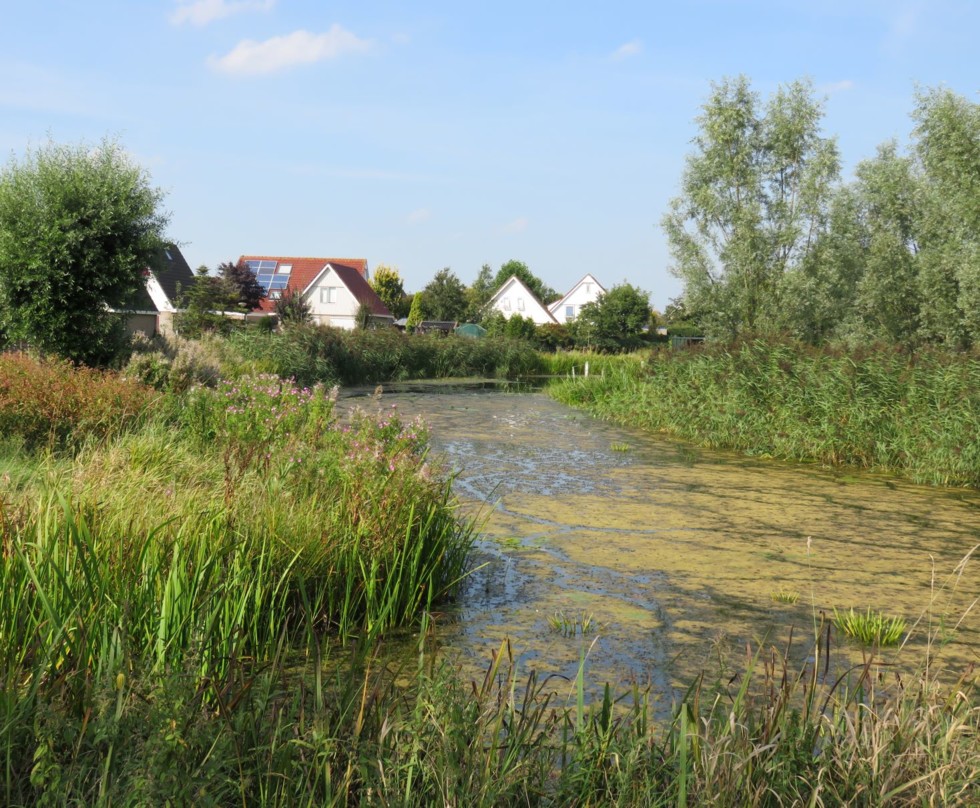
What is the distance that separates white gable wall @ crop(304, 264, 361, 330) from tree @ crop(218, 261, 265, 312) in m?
13.8

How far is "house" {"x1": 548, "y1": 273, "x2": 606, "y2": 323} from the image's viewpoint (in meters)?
72.7

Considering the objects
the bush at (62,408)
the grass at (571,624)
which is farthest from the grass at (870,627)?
the bush at (62,408)

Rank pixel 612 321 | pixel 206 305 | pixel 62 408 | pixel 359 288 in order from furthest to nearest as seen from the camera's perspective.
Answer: pixel 359 288 → pixel 612 321 → pixel 206 305 → pixel 62 408

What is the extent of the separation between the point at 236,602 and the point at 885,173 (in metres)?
29.4

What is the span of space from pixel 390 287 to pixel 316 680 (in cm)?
6262

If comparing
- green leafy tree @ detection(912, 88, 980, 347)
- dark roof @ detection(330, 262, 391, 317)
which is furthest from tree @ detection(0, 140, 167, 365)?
dark roof @ detection(330, 262, 391, 317)

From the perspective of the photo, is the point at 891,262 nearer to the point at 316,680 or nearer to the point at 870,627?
the point at 870,627

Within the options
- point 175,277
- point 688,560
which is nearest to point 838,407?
point 688,560

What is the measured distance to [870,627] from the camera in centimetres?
526

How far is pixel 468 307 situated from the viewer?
6744 cm

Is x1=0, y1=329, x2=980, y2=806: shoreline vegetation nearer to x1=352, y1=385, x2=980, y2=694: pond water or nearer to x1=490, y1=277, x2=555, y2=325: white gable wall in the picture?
x1=352, y1=385, x2=980, y2=694: pond water

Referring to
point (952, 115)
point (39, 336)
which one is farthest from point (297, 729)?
point (952, 115)

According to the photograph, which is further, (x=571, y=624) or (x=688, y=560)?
(x=688, y=560)

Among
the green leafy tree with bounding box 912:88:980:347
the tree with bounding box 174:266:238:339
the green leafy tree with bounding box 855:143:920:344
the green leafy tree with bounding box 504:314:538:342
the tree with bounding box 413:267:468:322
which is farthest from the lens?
the tree with bounding box 413:267:468:322
